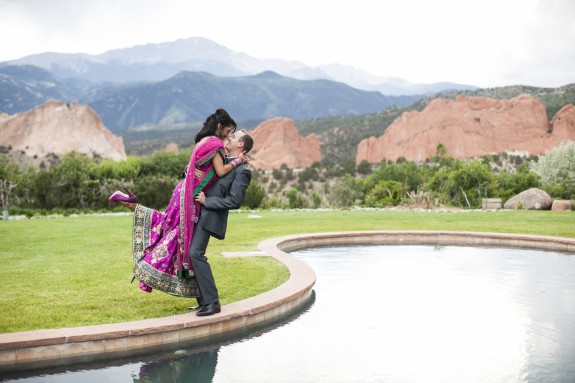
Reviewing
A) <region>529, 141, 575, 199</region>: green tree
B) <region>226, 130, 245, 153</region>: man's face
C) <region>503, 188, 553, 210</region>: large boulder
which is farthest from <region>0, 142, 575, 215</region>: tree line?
<region>226, 130, 245, 153</region>: man's face

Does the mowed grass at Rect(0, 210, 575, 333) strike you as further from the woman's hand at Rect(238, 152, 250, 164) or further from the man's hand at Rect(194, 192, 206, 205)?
the woman's hand at Rect(238, 152, 250, 164)

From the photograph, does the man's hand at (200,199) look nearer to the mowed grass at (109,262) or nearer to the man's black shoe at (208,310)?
the man's black shoe at (208,310)

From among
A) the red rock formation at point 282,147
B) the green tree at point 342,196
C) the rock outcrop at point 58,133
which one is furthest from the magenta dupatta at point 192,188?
the red rock formation at point 282,147

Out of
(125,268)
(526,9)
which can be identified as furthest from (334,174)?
(125,268)

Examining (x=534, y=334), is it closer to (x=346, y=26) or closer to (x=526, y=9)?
(x=526, y=9)

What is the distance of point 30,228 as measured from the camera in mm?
11914

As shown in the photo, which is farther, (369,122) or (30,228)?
(369,122)

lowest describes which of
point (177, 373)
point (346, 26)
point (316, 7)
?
point (177, 373)

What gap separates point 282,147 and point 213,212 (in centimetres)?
7118

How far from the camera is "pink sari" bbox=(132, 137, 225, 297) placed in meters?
4.70

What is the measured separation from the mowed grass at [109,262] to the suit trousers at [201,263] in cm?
48

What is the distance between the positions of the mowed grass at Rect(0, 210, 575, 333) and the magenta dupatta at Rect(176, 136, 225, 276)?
74cm

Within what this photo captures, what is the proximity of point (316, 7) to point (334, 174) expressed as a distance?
46.9ft

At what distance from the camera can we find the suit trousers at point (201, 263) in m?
4.71
